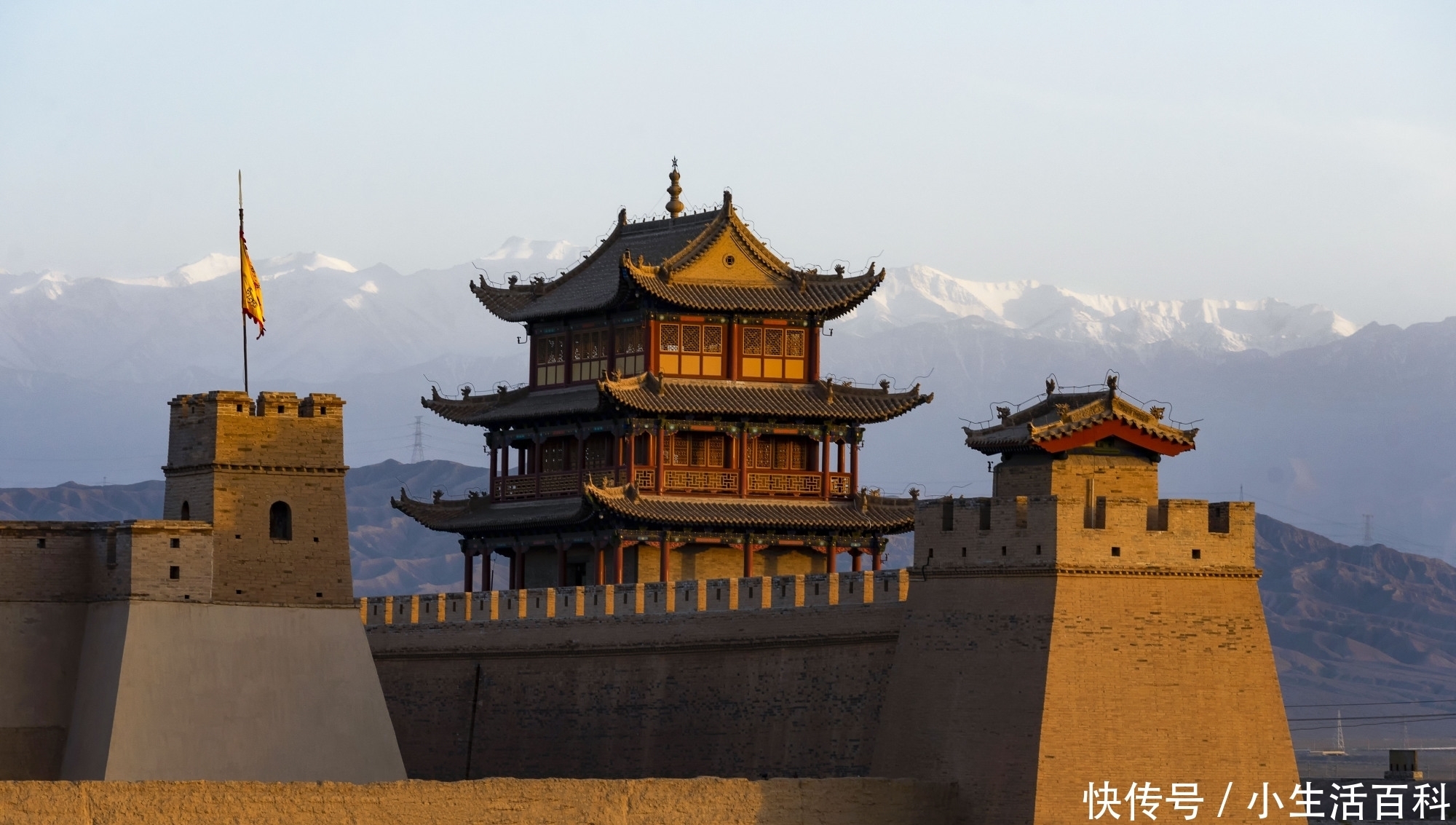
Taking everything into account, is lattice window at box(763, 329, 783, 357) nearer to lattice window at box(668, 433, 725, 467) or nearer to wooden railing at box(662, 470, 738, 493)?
lattice window at box(668, 433, 725, 467)

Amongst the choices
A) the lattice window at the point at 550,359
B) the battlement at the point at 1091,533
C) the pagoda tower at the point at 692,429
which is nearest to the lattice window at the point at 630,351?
the pagoda tower at the point at 692,429

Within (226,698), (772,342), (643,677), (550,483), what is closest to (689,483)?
Answer: (550,483)

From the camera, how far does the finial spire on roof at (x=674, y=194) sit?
6625cm

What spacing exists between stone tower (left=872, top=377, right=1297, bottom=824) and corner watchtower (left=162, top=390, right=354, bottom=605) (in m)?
10.7

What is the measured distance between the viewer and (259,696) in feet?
148

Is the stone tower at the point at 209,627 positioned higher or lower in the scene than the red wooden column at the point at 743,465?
lower

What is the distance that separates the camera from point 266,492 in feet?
152

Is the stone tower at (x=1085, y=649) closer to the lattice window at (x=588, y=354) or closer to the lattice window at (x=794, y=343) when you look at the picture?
the lattice window at (x=794, y=343)

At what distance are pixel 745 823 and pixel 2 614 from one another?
13585mm

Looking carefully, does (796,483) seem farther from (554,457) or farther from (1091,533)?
(1091,533)

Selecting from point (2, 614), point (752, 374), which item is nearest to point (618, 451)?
point (752, 374)

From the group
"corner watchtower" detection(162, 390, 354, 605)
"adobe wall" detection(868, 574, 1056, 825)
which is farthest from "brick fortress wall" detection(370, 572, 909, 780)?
"corner watchtower" detection(162, 390, 354, 605)

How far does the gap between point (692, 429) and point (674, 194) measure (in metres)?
8.34

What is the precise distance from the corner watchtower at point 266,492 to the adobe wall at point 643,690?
23.5 ft
